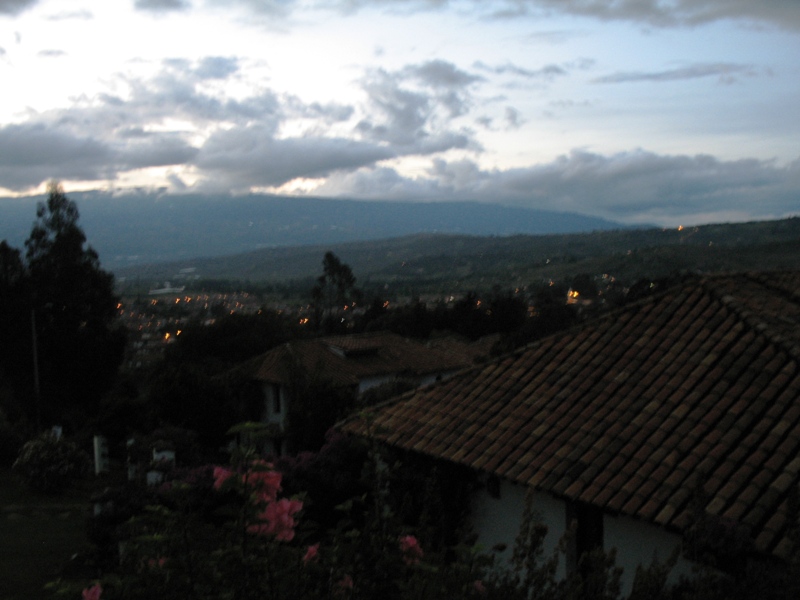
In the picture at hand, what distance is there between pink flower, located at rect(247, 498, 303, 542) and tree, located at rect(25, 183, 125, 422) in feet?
96.0

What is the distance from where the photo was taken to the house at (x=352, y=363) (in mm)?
27891

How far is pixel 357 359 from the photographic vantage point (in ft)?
103

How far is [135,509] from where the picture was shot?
11719 millimetres

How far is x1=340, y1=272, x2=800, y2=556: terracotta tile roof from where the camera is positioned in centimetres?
625

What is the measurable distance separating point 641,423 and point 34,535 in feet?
41.1

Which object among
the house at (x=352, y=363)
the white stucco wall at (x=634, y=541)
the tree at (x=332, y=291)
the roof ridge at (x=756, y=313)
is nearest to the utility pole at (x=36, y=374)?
the house at (x=352, y=363)

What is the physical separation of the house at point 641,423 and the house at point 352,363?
16.5 m

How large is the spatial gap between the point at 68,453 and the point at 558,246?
137m

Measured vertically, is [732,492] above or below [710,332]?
below

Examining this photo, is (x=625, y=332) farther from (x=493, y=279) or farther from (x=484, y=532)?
(x=493, y=279)

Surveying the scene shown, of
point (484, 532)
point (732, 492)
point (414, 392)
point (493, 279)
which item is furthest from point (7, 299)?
point (493, 279)

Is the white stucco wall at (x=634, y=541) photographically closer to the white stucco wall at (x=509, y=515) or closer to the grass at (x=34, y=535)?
the white stucco wall at (x=509, y=515)

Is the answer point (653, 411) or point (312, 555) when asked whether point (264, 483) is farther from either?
point (653, 411)

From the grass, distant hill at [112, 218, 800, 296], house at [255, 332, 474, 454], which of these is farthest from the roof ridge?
distant hill at [112, 218, 800, 296]
